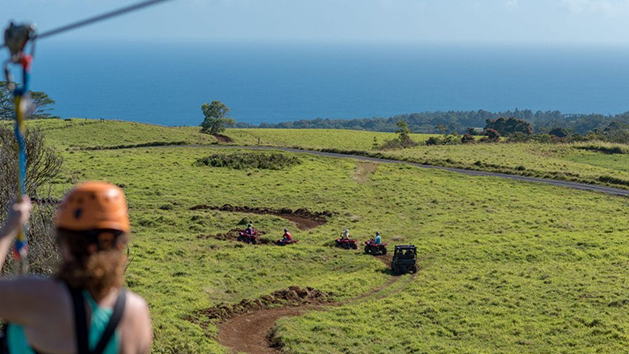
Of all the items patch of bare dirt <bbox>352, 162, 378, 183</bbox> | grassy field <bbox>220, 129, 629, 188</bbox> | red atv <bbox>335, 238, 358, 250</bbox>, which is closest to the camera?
red atv <bbox>335, 238, 358, 250</bbox>

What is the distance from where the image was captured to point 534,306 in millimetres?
27016

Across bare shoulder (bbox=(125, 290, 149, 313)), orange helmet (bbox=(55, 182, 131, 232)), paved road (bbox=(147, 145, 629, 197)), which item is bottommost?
paved road (bbox=(147, 145, 629, 197))

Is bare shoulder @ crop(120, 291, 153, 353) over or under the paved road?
over

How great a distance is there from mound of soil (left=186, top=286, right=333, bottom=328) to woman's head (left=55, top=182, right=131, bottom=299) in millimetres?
20043

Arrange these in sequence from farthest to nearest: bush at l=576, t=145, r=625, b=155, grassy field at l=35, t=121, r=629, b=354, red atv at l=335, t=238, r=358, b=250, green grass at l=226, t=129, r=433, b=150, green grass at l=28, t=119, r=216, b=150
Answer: green grass at l=226, t=129, r=433, b=150
bush at l=576, t=145, r=625, b=155
green grass at l=28, t=119, r=216, b=150
red atv at l=335, t=238, r=358, b=250
grassy field at l=35, t=121, r=629, b=354

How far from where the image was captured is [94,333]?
10.9 feet

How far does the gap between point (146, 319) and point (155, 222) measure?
125 feet

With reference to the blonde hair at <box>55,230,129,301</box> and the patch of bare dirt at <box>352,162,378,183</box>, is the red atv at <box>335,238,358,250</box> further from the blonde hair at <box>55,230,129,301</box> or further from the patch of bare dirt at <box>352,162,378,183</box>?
the blonde hair at <box>55,230,129,301</box>

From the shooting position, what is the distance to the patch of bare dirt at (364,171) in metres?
57.8

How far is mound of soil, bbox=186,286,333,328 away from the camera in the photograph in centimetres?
2369

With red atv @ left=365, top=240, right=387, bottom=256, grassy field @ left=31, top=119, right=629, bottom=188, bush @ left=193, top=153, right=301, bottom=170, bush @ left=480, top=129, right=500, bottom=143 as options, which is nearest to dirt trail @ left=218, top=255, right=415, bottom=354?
red atv @ left=365, top=240, right=387, bottom=256

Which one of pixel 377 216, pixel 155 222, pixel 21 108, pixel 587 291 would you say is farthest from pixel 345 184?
pixel 21 108

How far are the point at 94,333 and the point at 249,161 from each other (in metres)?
59.7

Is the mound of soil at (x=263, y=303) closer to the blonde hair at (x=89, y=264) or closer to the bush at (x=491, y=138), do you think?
the blonde hair at (x=89, y=264)
